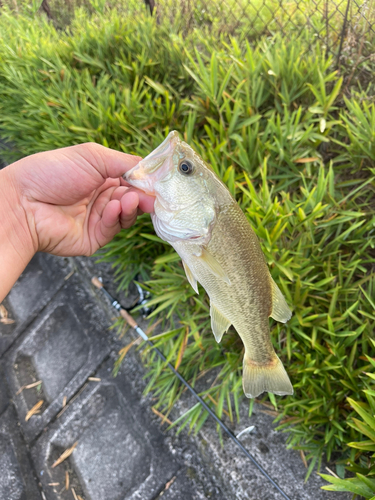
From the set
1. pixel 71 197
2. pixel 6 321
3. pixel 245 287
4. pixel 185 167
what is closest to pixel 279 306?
pixel 245 287

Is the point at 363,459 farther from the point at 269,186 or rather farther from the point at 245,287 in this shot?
the point at 269,186

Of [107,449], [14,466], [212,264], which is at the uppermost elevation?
[212,264]

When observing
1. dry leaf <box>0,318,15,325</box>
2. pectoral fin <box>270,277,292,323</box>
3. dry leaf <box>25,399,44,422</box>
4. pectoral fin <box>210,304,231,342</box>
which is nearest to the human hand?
pectoral fin <box>210,304,231,342</box>

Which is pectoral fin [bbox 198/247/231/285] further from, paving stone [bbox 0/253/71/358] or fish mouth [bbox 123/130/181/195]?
paving stone [bbox 0/253/71/358]

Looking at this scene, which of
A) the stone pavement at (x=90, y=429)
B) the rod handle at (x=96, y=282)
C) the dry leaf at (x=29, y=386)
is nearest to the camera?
the stone pavement at (x=90, y=429)

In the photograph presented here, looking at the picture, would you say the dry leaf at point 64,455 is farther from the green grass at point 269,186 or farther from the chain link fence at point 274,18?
the chain link fence at point 274,18

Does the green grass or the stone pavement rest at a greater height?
the green grass

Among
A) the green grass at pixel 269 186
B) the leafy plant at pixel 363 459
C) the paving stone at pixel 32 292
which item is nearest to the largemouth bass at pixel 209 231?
the leafy plant at pixel 363 459
